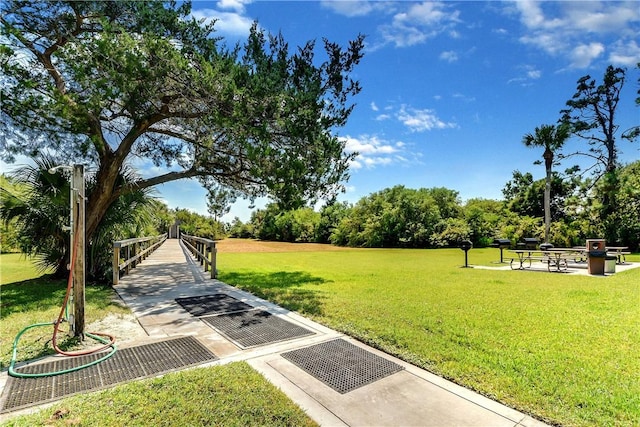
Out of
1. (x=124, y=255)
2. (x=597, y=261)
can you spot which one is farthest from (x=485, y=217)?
(x=124, y=255)

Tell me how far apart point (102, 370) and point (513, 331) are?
15.4 feet

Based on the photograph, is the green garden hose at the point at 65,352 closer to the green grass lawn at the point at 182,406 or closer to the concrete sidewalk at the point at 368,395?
the concrete sidewalk at the point at 368,395

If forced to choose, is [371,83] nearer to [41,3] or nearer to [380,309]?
[380,309]

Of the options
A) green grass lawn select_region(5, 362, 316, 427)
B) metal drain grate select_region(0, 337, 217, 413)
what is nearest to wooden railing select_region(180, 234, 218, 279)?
metal drain grate select_region(0, 337, 217, 413)

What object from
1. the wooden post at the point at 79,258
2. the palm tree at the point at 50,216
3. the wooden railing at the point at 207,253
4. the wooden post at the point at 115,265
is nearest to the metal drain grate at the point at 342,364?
the wooden post at the point at 79,258

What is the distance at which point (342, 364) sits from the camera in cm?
326

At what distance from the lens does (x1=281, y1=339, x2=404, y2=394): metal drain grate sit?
114 inches

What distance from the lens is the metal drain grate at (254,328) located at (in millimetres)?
4020

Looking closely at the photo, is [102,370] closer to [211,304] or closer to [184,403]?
[184,403]

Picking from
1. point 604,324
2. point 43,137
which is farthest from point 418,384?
point 43,137

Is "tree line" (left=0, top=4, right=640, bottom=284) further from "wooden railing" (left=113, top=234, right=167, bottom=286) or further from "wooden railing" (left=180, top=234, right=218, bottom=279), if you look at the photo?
"wooden railing" (left=180, top=234, right=218, bottom=279)

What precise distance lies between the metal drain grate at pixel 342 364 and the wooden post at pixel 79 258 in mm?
2433

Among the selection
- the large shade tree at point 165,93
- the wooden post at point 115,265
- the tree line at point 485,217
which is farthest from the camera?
the tree line at point 485,217

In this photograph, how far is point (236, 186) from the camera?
412 inches
